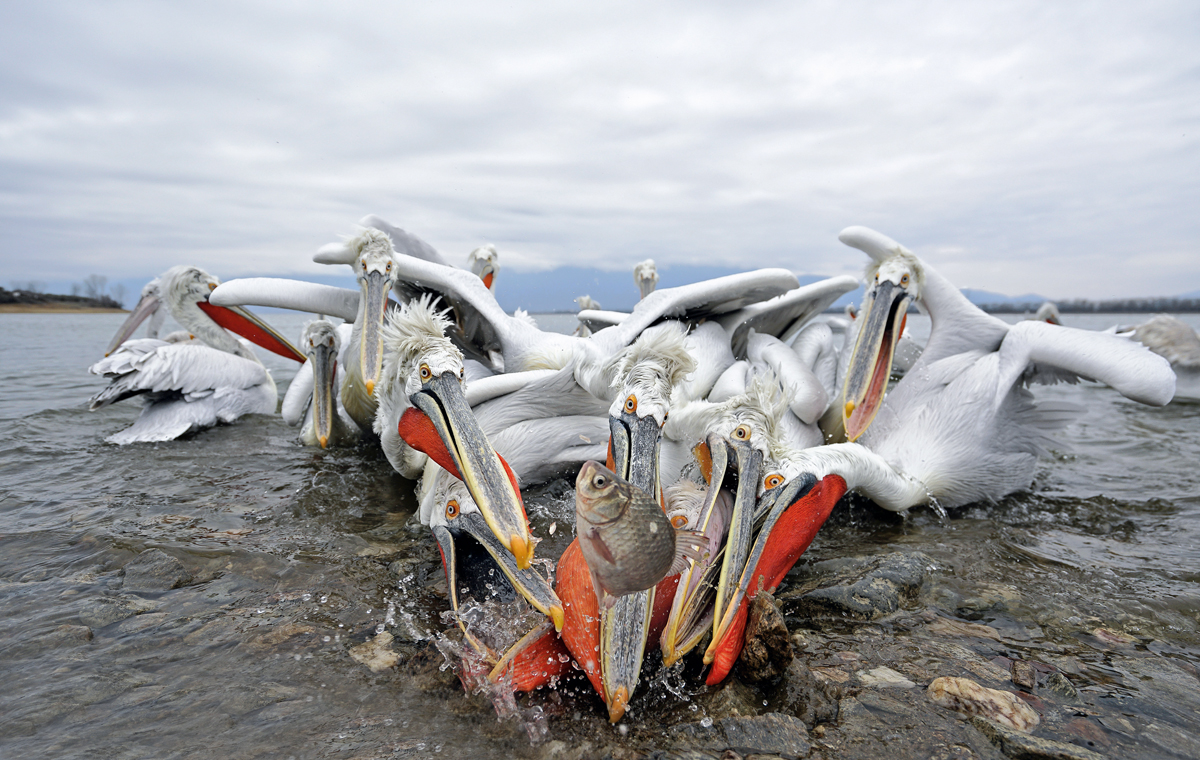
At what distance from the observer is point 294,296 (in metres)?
4.02

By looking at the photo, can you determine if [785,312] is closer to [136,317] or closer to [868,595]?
[868,595]

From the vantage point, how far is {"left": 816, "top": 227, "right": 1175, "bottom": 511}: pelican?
2.99 meters

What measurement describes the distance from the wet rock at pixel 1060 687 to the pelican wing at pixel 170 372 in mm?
5830

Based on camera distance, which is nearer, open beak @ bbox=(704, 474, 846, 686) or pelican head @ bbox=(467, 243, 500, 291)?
open beak @ bbox=(704, 474, 846, 686)

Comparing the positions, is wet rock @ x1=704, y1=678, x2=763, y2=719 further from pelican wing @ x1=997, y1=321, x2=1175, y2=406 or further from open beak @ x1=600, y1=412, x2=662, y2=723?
pelican wing @ x1=997, y1=321, x2=1175, y2=406

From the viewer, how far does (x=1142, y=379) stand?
288 centimetres

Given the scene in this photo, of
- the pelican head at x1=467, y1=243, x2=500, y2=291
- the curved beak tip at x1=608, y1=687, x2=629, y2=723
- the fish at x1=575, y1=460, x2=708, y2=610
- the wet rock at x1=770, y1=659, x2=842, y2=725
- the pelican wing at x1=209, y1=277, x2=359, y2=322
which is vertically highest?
the pelican head at x1=467, y1=243, x2=500, y2=291

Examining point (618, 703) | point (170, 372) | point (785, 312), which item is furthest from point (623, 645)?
point (170, 372)

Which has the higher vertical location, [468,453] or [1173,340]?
[1173,340]

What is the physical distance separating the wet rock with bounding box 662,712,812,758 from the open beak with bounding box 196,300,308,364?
15.9 ft

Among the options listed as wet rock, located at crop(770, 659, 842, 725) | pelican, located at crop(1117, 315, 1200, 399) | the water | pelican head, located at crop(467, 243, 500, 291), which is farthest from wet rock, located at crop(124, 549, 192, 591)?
pelican, located at crop(1117, 315, 1200, 399)

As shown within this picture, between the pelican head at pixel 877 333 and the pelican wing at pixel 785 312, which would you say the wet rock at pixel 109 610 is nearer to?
the pelican head at pixel 877 333

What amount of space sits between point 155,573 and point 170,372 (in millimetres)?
3393

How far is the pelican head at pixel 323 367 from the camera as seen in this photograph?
4270mm
